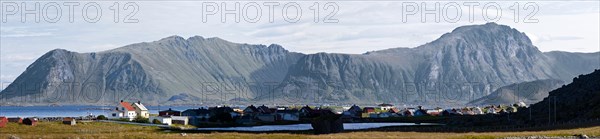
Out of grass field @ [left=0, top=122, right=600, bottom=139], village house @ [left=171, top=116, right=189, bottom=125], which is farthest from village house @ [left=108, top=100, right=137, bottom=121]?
grass field @ [left=0, top=122, right=600, bottom=139]

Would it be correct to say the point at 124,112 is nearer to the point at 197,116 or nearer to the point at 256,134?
the point at 197,116

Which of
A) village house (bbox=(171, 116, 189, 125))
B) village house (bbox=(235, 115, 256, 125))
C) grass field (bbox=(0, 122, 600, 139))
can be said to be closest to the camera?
grass field (bbox=(0, 122, 600, 139))

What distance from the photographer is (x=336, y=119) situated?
363ft

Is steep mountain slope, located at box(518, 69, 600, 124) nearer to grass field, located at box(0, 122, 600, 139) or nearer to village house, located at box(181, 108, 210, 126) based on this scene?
grass field, located at box(0, 122, 600, 139)

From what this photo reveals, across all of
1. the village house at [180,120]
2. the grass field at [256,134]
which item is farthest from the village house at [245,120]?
the grass field at [256,134]

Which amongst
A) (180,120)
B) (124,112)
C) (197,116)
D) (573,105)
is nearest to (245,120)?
(197,116)

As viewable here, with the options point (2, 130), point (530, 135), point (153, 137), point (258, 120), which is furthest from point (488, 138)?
point (258, 120)

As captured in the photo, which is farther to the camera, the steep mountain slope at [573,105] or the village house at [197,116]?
the village house at [197,116]

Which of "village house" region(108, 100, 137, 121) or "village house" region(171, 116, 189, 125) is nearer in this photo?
"village house" region(171, 116, 189, 125)

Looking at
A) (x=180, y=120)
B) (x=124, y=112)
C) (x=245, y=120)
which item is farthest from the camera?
(x=124, y=112)

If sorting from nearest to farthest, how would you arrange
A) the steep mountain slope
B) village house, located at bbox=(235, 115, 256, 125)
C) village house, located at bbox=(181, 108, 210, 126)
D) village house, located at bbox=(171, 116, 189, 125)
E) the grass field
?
the grass field
the steep mountain slope
village house, located at bbox=(171, 116, 189, 125)
village house, located at bbox=(181, 108, 210, 126)
village house, located at bbox=(235, 115, 256, 125)

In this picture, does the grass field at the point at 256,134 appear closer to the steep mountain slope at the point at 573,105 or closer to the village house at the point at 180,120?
the steep mountain slope at the point at 573,105

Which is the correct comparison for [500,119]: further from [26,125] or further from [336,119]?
[26,125]

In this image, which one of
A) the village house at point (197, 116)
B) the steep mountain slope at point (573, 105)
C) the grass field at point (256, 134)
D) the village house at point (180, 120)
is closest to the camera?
the grass field at point (256, 134)
